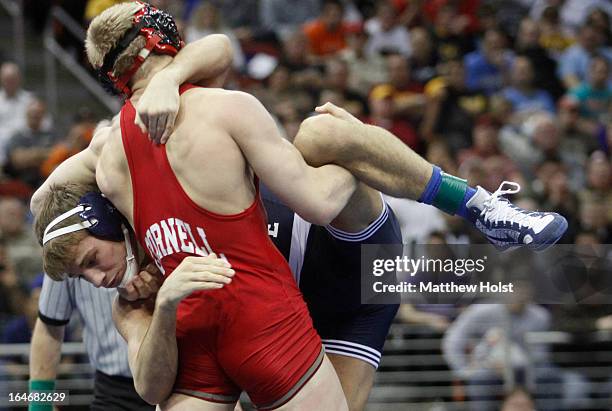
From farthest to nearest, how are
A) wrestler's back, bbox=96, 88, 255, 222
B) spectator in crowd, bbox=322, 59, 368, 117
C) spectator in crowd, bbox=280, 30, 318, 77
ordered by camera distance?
spectator in crowd, bbox=280, 30, 318, 77 → spectator in crowd, bbox=322, 59, 368, 117 → wrestler's back, bbox=96, 88, 255, 222

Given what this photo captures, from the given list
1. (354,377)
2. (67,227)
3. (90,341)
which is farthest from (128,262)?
(90,341)

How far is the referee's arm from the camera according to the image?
4.75 meters

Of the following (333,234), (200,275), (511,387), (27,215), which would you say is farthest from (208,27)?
(200,275)

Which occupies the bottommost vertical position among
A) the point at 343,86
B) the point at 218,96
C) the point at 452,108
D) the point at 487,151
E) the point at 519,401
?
the point at 519,401

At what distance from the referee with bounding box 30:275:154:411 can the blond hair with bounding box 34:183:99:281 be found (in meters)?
0.87

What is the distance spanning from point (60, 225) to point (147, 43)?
68 cm

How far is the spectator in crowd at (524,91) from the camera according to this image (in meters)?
10.5

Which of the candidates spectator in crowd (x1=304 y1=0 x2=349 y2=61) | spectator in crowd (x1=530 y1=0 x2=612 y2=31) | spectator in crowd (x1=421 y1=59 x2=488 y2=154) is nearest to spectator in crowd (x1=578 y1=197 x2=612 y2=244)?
spectator in crowd (x1=421 y1=59 x2=488 y2=154)

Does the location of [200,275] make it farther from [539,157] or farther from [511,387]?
[539,157]

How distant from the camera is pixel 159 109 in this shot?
11.7ft

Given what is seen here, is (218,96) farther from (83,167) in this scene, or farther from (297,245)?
(297,245)

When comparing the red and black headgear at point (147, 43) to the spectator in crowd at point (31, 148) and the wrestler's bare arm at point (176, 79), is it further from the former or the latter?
the spectator in crowd at point (31, 148)

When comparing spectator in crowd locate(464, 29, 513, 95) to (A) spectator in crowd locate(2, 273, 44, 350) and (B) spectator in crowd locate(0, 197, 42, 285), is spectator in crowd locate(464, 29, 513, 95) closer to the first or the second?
(B) spectator in crowd locate(0, 197, 42, 285)

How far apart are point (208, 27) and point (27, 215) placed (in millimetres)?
3025
